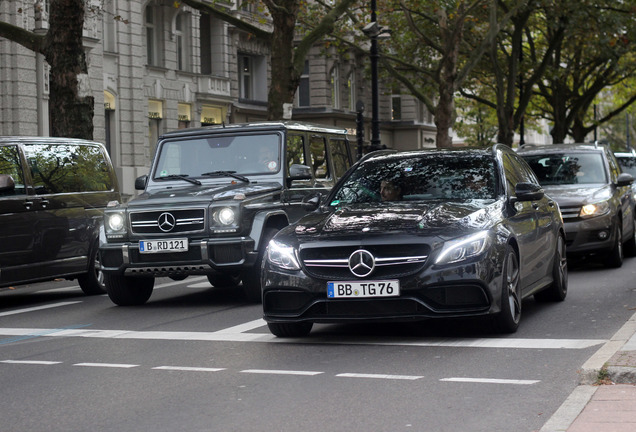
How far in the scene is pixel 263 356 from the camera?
8703mm

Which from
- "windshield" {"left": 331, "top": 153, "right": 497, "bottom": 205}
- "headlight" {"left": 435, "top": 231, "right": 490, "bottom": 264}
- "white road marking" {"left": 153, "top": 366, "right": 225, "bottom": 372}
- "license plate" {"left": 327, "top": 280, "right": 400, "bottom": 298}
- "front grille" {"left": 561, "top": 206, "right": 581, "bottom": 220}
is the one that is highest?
Answer: "windshield" {"left": 331, "top": 153, "right": 497, "bottom": 205}

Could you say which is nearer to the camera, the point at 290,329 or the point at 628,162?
the point at 290,329

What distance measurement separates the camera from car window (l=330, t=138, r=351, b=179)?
15.3m

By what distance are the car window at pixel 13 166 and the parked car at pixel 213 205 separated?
4.45 feet

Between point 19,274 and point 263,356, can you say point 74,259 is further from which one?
point 263,356

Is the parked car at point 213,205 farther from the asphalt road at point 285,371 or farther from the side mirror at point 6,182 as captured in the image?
the side mirror at point 6,182

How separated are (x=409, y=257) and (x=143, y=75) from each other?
102ft

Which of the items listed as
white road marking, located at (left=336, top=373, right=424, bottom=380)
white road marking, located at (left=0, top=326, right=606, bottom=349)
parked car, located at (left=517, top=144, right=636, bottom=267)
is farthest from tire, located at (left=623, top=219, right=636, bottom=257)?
white road marking, located at (left=336, top=373, right=424, bottom=380)

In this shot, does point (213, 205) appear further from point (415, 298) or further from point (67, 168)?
point (415, 298)

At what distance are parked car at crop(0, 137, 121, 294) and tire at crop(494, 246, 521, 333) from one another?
5.18m

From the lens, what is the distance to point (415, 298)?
8.76 metres

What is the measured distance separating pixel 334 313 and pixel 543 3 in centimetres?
2967

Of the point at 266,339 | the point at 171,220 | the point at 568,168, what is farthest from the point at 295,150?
the point at 568,168

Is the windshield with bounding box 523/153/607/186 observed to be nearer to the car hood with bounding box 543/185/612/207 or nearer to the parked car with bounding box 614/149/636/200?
the car hood with bounding box 543/185/612/207
